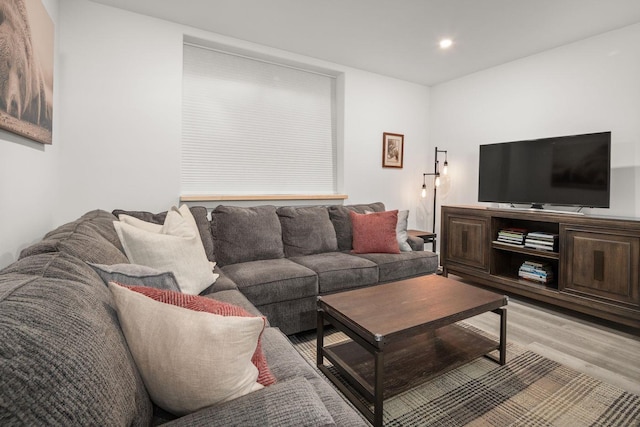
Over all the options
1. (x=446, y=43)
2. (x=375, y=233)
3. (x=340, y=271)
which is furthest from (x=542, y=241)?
(x=446, y=43)

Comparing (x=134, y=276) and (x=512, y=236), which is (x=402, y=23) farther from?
(x=134, y=276)

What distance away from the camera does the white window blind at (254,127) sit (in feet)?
10.6

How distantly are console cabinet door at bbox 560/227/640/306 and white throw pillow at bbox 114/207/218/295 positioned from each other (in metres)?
2.93

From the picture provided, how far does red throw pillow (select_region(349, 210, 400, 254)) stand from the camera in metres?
3.07

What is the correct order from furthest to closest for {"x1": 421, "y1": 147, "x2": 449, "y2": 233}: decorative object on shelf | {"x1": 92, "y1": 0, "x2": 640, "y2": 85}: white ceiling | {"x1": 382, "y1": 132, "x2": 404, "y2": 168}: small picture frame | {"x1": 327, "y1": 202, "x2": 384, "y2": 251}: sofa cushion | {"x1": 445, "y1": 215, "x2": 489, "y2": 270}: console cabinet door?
{"x1": 421, "y1": 147, "x2": 449, "y2": 233}: decorative object on shelf, {"x1": 382, "y1": 132, "x2": 404, "y2": 168}: small picture frame, {"x1": 445, "y1": 215, "x2": 489, "y2": 270}: console cabinet door, {"x1": 327, "y1": 202, "x2": 384, "y2": 251}: sofa cushion, {"x1": 92, "y1": 0, "x2": 640, "y2": 85}: white ceiling

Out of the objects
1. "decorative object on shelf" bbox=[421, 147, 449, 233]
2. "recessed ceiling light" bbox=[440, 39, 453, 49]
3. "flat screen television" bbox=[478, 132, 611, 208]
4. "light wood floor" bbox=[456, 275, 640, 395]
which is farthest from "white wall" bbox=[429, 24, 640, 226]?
"light wood floor" bbox=[456, 275, 640, 395]

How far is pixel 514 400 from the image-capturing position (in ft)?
Result: 5.60

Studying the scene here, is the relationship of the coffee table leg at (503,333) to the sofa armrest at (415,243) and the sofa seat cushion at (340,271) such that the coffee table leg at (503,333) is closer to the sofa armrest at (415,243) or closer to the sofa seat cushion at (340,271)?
the sofa seat cushion at (340,271)

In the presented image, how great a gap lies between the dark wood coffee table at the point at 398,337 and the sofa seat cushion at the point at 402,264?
0.60 metres

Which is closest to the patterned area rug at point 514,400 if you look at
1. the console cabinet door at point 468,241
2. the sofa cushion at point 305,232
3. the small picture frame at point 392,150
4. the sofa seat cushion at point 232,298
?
the sofa seat cushion at point 232,298

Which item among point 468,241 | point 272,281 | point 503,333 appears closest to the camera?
point 503,333

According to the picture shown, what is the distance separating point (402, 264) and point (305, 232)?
3.06 ft

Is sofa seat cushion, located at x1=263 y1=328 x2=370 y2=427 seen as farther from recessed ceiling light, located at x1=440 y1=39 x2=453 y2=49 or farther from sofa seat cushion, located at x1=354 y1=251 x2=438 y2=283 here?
recessed ceiling light, located at x1=440 y1=39 x2=453 y2=49

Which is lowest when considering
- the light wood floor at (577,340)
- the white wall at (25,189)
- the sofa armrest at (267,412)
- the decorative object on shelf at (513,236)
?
the light wood floor at (577,340)
